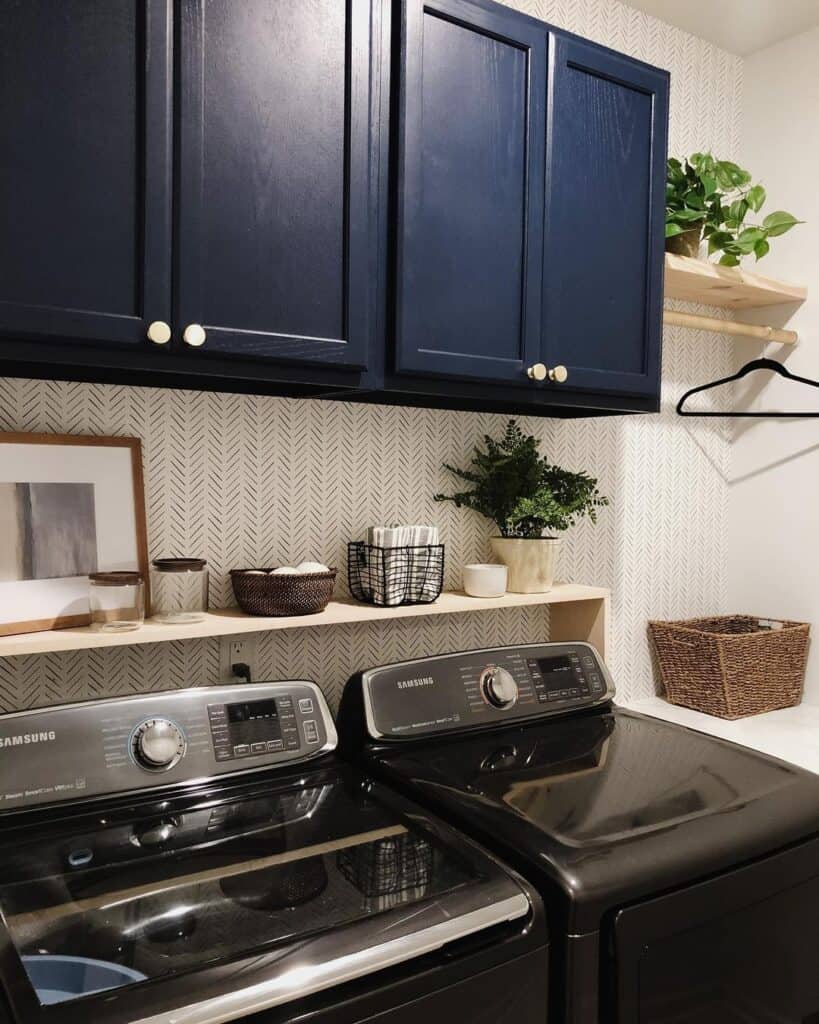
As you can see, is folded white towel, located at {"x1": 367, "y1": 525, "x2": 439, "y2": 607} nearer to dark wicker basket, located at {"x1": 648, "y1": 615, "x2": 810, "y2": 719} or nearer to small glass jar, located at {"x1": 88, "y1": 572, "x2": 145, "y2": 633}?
small glass jar, located at {"x1": 88, "y1": 572, "x2": 145, "y2": 633}

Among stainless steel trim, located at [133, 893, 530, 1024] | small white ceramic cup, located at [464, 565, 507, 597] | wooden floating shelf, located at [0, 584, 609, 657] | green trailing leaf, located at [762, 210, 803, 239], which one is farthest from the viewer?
green trailing leaf, located at [762, 210, 803, 239]

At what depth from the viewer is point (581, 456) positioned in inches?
89.8

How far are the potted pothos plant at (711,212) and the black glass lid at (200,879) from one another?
1.68m

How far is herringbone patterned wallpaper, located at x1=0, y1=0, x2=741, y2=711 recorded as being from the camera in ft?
5.32

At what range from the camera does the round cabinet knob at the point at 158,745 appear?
131cm

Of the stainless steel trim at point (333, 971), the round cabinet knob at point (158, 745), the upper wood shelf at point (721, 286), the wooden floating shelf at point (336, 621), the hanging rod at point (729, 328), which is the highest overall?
the upper wood shelf at point (721, 286)

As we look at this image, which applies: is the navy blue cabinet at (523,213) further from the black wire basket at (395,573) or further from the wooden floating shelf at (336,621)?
the wooden floating shelf at (336,621)

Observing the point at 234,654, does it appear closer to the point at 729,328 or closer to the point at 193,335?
the point at 193,335

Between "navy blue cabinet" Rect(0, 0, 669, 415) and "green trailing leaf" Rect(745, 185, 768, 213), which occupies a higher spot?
"green trailing leaf" Rect(745, 185, 768, 213)

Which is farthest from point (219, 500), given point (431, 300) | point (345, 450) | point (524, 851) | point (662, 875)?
point (662, 875)

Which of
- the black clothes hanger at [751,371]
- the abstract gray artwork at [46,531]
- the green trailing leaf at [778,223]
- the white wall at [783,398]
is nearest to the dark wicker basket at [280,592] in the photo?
the abstract gray artwork at [46,531]

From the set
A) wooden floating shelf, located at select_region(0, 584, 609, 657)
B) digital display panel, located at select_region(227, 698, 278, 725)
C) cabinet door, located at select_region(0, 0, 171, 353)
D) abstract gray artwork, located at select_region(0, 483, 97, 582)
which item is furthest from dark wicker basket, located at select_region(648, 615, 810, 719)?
cabinet door, located at select_region(0, 0, 171, 353)

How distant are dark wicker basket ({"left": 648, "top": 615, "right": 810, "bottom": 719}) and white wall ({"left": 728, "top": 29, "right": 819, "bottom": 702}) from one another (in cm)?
12

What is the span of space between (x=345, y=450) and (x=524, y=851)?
3.25 feet
